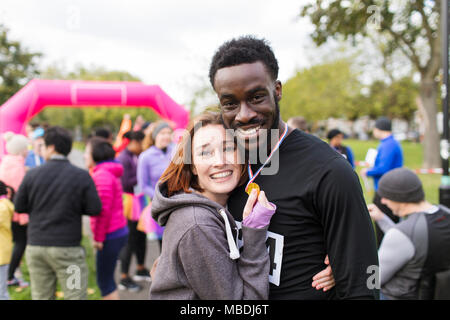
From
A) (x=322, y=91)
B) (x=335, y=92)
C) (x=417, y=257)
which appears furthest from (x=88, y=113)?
(x=417, y=257)

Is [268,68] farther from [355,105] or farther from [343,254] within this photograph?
[355,105]

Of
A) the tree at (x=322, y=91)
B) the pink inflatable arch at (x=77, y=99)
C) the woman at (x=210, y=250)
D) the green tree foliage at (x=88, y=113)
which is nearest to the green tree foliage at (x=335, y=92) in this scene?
the tree at (x=322, y=91)

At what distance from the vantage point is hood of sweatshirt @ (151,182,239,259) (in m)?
1.39

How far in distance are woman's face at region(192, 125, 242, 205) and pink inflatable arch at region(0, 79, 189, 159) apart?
5579 mm

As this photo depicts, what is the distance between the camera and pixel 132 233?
4.85m

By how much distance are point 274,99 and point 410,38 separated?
14.6 meters

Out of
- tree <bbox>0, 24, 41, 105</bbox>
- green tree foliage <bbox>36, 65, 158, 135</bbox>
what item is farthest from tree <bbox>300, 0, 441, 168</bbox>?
green tree foliage <bbox>36, 65, 158, 135</bbox>

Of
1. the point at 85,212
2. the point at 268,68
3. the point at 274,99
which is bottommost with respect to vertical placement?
the point at 85,212

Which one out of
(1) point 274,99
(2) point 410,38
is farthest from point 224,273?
(2) point 410,38

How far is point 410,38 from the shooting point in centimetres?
1357

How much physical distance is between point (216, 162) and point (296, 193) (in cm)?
38

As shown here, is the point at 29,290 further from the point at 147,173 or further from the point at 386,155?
the point at 386,155

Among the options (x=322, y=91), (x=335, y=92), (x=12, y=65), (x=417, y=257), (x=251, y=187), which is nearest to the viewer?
(x=251, y=187)

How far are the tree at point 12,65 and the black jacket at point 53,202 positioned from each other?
22613 mm
